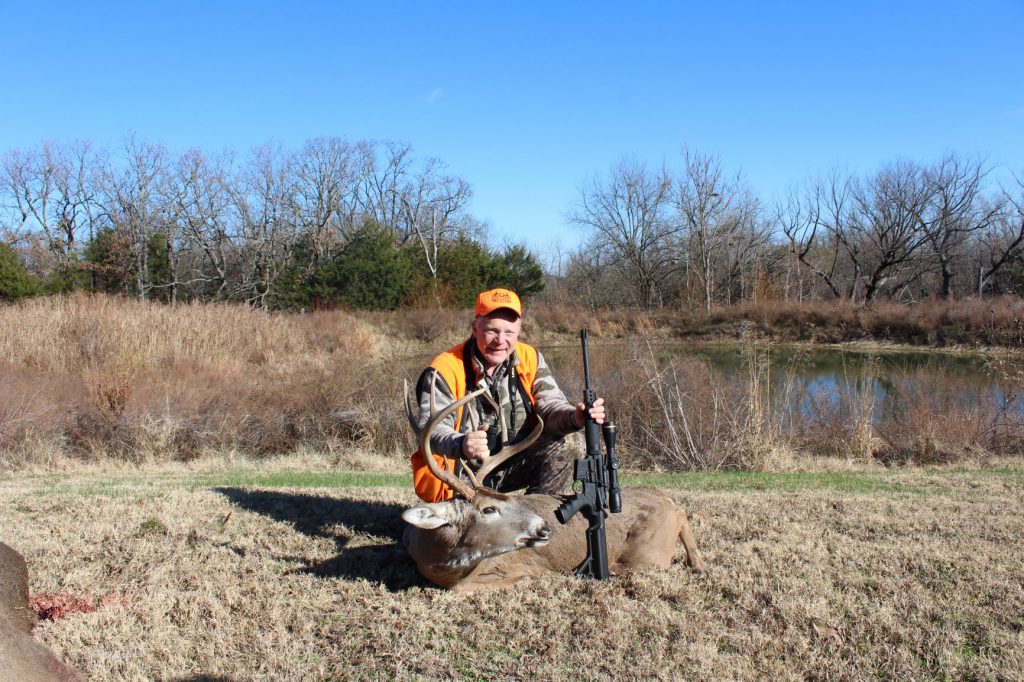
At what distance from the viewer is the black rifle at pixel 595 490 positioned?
4188 millimetres

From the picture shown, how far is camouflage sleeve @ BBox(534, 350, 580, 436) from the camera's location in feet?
15.7

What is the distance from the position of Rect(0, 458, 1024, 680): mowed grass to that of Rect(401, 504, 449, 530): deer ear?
0.40 m

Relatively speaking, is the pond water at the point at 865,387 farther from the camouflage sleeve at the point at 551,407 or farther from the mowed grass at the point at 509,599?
the camouflage sleeve at the point at 551,407

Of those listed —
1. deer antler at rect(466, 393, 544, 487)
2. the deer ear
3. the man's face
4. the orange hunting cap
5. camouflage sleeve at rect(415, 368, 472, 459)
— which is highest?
the orange hunting cap

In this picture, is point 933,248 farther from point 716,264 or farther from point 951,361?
point 951,361

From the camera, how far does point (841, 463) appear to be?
10.0 m

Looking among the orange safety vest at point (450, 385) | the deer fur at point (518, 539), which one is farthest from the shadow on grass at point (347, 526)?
the orange safety vest at point (450, 385)

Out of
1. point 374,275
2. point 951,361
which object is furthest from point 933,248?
point 374,275

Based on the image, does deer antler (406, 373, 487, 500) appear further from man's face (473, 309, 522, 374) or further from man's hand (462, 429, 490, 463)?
man's face (473, 309, 522, 374)

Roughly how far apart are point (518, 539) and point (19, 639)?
89.5 inches

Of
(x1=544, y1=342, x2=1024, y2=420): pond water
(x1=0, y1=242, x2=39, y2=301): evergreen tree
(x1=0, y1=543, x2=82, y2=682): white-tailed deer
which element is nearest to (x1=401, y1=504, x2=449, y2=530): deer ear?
(x1=0, y1=543, x2=82, y2=682): white-tailed deer

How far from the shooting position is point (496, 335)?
4926 millimetres

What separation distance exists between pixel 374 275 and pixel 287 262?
810cm

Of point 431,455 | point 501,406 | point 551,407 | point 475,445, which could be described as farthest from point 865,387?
point 431,455
